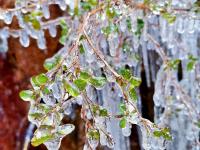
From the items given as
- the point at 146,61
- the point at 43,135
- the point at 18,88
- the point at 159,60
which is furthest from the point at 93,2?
the point at 18,88

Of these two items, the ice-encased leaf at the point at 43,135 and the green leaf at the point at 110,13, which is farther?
the green leaf at the point at 110,13

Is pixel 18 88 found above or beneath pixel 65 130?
beneath

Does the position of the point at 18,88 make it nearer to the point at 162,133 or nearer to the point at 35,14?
the point at 35,14

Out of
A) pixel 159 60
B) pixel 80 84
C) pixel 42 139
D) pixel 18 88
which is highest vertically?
pixel 80 84

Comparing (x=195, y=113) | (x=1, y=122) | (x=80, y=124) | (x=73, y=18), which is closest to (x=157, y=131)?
(x=195, y=113)

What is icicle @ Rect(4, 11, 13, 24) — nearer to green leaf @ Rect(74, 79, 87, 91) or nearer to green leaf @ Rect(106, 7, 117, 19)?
green leaf @ Rect(106, 7, 117, 19)

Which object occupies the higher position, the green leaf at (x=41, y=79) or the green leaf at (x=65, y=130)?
the green leaf at (x=41, y=79)

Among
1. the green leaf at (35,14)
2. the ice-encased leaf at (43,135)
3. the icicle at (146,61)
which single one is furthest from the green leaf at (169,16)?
the ice-encased leaf at (43,135)

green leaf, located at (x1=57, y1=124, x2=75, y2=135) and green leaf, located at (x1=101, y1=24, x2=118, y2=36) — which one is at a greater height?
green leaf, located at (x1=101, y1=24, x2=118, y2=36)

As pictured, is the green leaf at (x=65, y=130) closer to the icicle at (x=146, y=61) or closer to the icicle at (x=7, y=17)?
the icicle at (x=7, y=17)

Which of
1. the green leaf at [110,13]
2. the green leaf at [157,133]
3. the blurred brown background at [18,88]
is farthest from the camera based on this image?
the blurred brown background at [18,88]

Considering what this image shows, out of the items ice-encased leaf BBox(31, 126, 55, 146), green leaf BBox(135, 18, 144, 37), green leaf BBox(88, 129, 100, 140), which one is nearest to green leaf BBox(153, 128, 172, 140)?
green leaf BBox(88, 129, 100, 140)
